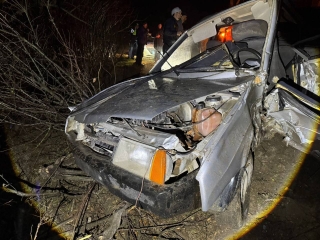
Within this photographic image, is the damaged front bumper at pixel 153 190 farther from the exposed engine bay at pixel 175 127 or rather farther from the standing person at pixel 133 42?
the standing person at pixel 133 42

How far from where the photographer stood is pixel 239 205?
2.36 m

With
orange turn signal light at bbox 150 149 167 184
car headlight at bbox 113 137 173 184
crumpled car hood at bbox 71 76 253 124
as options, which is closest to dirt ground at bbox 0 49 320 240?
Answer: car headlight at bbox 113 137 173 184

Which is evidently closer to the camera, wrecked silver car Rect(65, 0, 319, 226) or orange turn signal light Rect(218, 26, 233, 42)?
wrecked silver car Rect(65, 0, 319, 226)

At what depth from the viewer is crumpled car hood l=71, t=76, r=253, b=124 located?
7.44ft

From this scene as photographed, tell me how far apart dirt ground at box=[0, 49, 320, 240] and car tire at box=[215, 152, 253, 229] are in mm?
109

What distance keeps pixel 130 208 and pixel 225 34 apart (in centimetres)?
269

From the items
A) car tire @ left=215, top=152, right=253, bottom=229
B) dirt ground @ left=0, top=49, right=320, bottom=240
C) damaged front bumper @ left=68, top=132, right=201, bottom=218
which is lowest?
dirt ground @ left=0, top=49, right=320, bottom=240

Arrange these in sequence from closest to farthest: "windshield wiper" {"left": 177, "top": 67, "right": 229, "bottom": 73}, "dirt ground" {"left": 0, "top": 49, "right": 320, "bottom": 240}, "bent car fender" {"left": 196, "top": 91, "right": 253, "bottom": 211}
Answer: "bent car fender" {"left": 196, "top": 91, "right": 253, "bottom": 211} → "dirt ground" {"left": 0, "top": 49, "right": 320, "bottom": 240} → "windshield wiper" {"left": 177, "top": 67, "right": 229, "bottom": 73}

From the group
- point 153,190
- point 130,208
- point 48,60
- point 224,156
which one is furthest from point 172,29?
point 153,190

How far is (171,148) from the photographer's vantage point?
7.08ft

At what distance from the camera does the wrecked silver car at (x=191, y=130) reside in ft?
6.68

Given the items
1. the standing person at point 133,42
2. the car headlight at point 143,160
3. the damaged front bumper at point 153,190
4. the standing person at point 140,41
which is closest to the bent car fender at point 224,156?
the damaged front bumper at point 153,190

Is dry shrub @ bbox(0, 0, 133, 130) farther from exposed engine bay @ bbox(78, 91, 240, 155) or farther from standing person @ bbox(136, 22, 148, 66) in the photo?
exposed engine bay @ bbox(78, 91, 240, 155)

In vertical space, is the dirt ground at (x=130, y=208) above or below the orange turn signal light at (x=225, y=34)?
below
